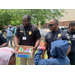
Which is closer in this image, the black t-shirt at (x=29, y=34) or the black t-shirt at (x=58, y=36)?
the black t-shirt at (x=58, y=36)

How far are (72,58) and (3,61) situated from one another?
7.62 ft

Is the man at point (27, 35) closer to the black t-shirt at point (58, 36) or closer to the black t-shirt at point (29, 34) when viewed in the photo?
the black t-shirt at point (29, 34)

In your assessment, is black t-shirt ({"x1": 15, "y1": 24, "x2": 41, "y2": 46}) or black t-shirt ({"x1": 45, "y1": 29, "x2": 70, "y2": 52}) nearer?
black t-shirt ({"x1": 45, "y1": 29, "x2": 70, "y2": 52})

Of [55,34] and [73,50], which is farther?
[73,50]

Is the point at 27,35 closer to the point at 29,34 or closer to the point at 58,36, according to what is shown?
the point at 29,34

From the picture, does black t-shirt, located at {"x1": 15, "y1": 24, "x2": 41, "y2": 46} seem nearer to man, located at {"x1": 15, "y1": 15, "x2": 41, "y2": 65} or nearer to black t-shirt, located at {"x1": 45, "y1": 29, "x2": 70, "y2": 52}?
man, located at {"x1": 15, "y1": 15, "x2": 41, "y2": 65}

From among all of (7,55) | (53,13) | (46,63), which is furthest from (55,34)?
(53,13)

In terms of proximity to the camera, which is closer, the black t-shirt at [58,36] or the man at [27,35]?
the black t-shirt at [58,36]

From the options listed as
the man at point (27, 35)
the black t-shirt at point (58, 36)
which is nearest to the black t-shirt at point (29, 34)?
the man at point (27, 35)

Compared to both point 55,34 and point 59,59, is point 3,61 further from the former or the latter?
point 55,34

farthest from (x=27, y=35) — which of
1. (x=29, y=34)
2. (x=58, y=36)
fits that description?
(x=58, y=36)

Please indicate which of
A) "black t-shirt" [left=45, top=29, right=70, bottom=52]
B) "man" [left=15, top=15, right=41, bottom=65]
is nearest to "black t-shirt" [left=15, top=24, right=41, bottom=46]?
"man" [left=15, top=15, right=41, bottom=65]

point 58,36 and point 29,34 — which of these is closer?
point 58,36

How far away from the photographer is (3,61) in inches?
37.0
